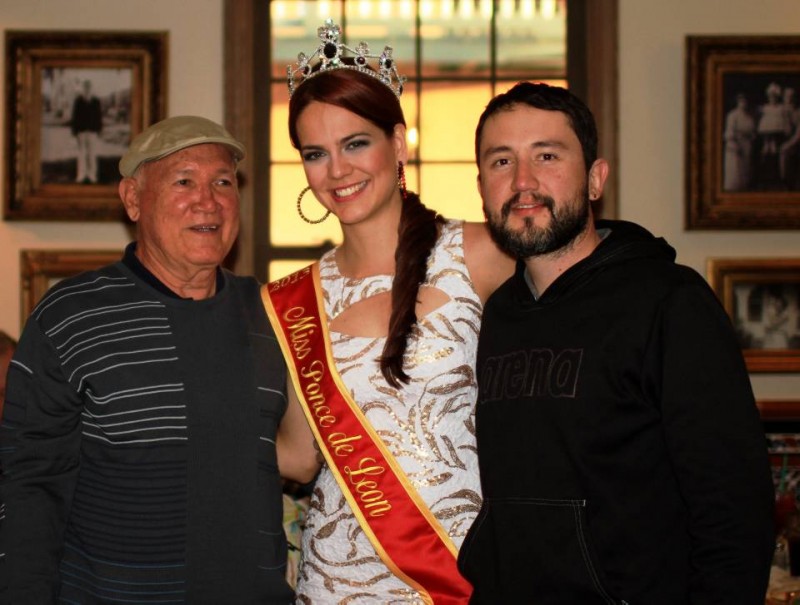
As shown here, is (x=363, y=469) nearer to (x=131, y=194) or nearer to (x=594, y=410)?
(x=594, y=410)

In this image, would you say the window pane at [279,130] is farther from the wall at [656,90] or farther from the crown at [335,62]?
the crown at [335,62]

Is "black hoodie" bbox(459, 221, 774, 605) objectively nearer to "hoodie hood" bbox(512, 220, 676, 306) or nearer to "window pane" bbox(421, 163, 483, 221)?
"hoodie hood" bbox(512, 220, 676, 306)

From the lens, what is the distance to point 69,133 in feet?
12.1

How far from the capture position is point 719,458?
138 centimetres

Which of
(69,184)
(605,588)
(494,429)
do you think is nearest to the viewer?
(605,588)

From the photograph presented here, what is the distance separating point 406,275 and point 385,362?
166 mm

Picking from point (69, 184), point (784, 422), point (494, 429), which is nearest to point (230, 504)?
point (494, 429)

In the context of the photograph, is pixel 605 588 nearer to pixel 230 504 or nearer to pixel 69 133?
pixel 230 504

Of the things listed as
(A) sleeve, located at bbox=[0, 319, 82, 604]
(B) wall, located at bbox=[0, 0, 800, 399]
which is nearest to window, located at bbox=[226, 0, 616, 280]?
(B) wall, located at bbox=[0, 0, 800, 399]

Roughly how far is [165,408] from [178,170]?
42cm

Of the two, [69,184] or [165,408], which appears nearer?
[165,408]

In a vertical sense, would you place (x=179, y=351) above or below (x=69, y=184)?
below

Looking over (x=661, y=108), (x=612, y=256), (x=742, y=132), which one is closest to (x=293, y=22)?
(x=661, y=108)

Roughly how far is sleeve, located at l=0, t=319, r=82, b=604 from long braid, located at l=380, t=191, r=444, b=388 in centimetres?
54
